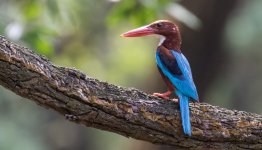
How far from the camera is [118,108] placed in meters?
5.56

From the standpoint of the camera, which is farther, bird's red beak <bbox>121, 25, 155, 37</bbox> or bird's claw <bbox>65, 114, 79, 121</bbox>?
bird's red beak <bbox>121, 25, 155, 37</bbox>

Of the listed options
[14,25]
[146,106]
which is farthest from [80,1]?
[146,106]

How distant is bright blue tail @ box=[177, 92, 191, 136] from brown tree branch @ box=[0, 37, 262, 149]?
0.06 m

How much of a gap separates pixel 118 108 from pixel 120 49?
36.4 ft

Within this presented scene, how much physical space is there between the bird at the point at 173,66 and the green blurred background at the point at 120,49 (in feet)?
5.02

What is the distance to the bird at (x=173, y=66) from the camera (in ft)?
19.6

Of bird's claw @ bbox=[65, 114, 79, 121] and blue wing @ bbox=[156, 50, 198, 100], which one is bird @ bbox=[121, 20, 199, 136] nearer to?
blue wing @ bbox=[156, 50, 198, 100]

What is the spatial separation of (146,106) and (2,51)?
1103mm

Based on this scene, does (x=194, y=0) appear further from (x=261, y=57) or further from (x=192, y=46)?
(x=261, y=57)

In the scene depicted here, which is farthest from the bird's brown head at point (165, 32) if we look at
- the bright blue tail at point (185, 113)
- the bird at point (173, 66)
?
the bright blue tail at point (185, 113)

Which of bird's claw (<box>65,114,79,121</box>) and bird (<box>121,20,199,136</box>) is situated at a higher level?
bird (<box>121,20,199,136</box>)

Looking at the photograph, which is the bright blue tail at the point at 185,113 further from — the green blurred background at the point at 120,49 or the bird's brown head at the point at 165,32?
the green blurred background at the point at 120,49

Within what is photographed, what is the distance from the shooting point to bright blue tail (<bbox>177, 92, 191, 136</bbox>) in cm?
563

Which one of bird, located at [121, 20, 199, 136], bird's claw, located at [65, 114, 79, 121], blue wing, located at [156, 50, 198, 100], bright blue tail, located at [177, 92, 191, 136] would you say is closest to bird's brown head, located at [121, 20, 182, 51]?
bird, located at [121, 20, 199, 136]
